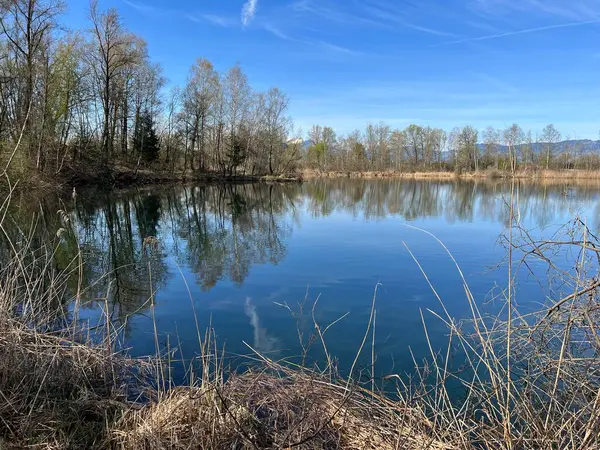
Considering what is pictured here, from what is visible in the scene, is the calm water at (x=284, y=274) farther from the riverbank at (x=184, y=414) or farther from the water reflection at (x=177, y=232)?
the riverbank at (x=184, y=414)

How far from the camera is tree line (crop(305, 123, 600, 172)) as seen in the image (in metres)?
70.8

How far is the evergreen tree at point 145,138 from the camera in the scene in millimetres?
42125

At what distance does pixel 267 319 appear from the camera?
21.8ft

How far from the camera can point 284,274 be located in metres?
9.44

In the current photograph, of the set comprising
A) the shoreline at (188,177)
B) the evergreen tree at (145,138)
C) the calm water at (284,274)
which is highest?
the evergreen tree at (145,138)

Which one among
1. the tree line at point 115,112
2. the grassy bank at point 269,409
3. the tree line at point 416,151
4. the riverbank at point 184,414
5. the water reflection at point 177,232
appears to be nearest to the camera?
the grassy bank at point 269,409

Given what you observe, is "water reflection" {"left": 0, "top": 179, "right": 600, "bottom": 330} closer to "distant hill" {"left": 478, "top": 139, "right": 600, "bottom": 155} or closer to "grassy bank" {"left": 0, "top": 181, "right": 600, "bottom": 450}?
"grassy bank" {"left": 0, "top": 181, "right": 600, "bottom": 450}

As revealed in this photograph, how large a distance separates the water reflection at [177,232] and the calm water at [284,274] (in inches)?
2.0

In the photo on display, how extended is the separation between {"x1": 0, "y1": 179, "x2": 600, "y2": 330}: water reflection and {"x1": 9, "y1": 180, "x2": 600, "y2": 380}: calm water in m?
0.05

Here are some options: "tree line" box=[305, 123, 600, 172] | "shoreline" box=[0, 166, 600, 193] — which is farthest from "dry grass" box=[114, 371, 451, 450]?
"tree line" box=[305, 123, 600, 172]

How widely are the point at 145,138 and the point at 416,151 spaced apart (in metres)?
61.7

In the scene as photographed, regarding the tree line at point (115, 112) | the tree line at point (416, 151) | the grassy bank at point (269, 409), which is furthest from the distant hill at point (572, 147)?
the grassy bank at point (269, 409)

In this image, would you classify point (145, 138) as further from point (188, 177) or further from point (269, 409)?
point (269, 409)

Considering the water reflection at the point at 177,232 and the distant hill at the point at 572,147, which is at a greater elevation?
the distant hill at the point at 572,147
